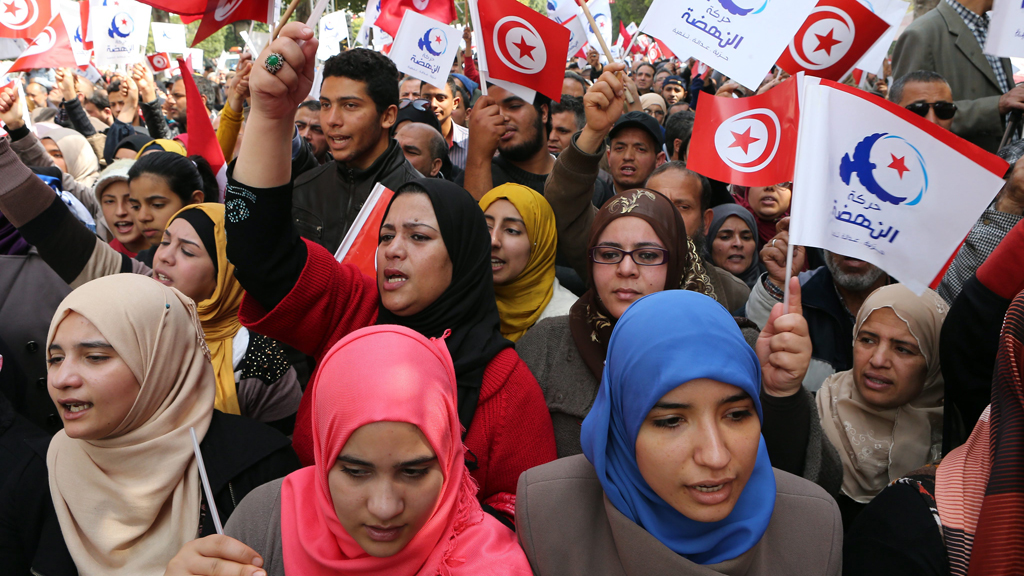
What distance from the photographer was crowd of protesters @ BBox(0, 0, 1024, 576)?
A: 63.7 inches

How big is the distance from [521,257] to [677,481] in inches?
68.6

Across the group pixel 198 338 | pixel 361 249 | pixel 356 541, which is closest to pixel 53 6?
pixel 361 249

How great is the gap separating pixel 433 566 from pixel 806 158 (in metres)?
1.71

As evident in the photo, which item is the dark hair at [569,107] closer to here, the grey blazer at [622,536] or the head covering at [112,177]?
the head covering at [112,177]

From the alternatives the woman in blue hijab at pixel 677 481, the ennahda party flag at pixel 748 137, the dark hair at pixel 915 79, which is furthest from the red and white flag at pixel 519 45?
the woman in blue hijab at pixel 677 481

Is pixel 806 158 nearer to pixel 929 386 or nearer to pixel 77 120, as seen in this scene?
pixel 929 386

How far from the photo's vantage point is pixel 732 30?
10.2 feet

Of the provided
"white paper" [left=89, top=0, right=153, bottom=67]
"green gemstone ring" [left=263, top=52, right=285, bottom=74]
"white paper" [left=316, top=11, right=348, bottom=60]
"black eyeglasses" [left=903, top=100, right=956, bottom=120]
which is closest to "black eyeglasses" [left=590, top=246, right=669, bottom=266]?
"green gemstone ring" [left=263, top=52, right=285, bottom=74]

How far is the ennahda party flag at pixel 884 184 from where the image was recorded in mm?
2275

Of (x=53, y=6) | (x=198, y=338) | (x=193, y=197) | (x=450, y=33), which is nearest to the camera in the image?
(x=198, y=338)

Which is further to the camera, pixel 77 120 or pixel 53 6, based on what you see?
pixel 77 120

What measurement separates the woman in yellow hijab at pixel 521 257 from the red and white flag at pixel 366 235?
1.54 ft

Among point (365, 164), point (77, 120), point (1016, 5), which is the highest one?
point (1016, 5)

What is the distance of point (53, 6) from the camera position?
643cm
